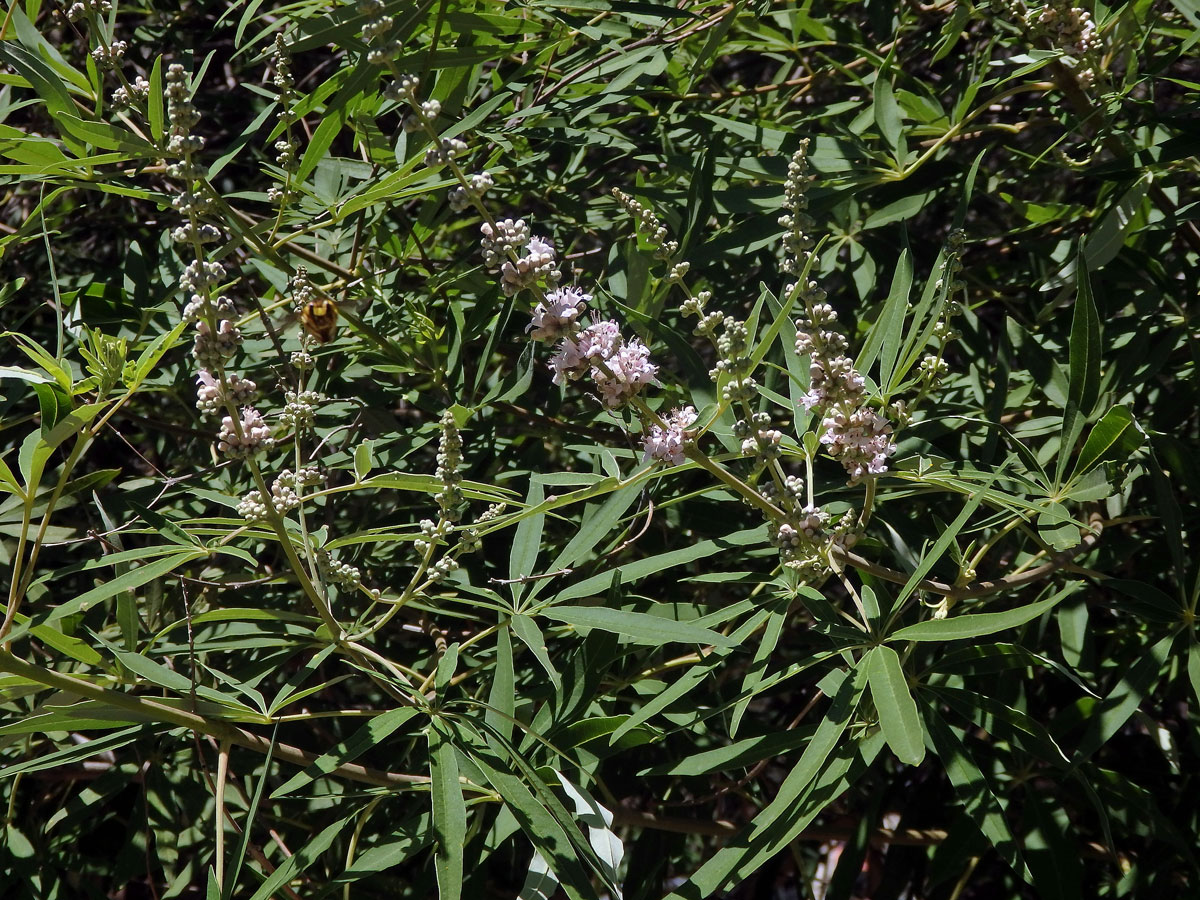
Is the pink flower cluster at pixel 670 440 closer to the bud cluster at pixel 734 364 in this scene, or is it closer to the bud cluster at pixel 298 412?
the bud cluster at pixel 734 364

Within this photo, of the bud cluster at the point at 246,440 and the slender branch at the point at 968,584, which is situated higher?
the bud cluster at the point at 246,440

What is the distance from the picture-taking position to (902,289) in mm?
1602

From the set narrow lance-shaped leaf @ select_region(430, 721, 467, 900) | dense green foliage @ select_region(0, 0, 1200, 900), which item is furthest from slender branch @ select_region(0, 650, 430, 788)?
narrow lance-shaped leaf @ select_region(430, 721, 467, 900)

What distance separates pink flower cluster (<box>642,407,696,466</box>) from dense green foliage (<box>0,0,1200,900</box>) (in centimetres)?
2

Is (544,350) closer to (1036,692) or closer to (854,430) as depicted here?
(854,430)

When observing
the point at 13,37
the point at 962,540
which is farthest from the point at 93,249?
the point at 962,540

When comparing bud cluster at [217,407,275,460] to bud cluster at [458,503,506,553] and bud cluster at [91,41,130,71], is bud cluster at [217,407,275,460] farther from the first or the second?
bud cluster at [91,41,130,71]

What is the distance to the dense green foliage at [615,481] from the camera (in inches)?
53.7

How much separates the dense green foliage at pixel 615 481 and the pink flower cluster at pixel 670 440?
17 mm

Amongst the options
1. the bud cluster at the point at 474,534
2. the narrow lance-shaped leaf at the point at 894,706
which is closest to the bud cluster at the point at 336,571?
the bud cluster at the point at 474,534

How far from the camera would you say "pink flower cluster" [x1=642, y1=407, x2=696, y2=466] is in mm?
1256

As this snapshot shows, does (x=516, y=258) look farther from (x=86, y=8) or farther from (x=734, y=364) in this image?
(x=86, y=8)

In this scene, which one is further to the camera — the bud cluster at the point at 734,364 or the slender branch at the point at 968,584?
the slender branch at the point at 968,584

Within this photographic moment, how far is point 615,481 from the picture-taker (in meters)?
1.33
